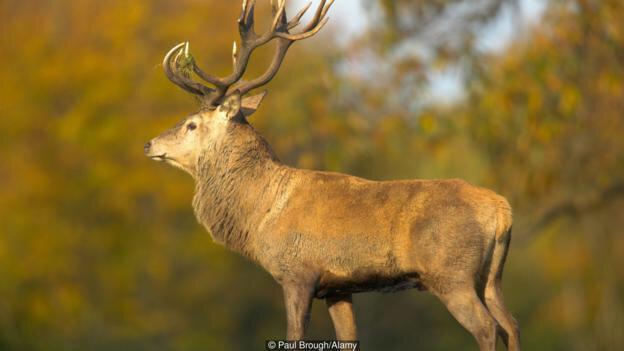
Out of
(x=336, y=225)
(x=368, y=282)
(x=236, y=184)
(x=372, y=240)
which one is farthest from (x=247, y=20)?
(x=368, y=282)

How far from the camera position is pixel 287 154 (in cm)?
1898

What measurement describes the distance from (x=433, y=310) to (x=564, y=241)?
4369 mm

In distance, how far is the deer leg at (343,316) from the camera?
7.40 metres

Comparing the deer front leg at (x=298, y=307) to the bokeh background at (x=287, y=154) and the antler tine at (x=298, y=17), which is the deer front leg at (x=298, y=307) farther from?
the bokeh background at (x=287, y=154)

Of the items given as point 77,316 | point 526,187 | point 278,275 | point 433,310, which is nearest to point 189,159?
point 278,275

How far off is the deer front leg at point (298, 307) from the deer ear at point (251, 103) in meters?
1.69

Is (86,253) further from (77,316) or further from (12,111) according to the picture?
(12,111)

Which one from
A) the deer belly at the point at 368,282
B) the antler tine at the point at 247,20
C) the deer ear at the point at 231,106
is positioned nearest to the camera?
the deer belly at the point at 368,282

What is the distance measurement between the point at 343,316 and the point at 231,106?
72.0 inches

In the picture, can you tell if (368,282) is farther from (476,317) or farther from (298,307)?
(476,317)

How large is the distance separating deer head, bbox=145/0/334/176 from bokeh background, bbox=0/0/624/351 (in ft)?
24.6

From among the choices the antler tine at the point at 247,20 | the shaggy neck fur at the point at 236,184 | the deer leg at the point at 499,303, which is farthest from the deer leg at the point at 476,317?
the antler tine at the point at 247,20

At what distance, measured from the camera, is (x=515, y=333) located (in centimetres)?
683

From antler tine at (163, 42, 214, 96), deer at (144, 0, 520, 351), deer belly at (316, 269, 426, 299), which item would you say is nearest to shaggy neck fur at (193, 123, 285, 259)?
→ deer at (144, 0, 520, 351)
